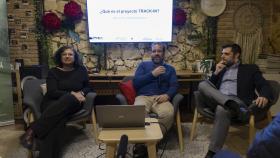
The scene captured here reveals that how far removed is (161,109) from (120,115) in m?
0.79

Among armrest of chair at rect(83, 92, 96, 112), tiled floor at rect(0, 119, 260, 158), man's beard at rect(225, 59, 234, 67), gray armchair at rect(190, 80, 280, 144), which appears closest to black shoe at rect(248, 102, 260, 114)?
gray armchair at rect(190, 80, 280, 144)

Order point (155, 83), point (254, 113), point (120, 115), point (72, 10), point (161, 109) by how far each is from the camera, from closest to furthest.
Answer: point (120, 115), point (254, 113), point (161, 109), point (155, 83), point (72, 10)

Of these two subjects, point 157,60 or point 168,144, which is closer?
point 168,144

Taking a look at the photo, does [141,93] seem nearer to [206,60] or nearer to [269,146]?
[206,60]

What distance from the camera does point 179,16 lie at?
419 centimetres

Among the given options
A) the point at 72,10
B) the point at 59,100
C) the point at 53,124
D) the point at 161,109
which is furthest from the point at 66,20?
the point at 161,109

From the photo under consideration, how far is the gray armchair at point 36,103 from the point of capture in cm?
295

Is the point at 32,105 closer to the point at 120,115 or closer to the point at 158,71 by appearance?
the point at 120,115

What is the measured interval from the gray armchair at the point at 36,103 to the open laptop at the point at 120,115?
73 cm

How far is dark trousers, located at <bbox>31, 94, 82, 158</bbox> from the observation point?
273 cm

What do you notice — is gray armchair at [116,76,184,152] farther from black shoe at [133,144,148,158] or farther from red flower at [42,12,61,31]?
red flower at [42,12,61,31]

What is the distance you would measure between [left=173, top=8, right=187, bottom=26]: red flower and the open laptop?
2166mm

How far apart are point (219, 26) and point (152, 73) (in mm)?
1528

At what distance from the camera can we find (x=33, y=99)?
10.1 ft
